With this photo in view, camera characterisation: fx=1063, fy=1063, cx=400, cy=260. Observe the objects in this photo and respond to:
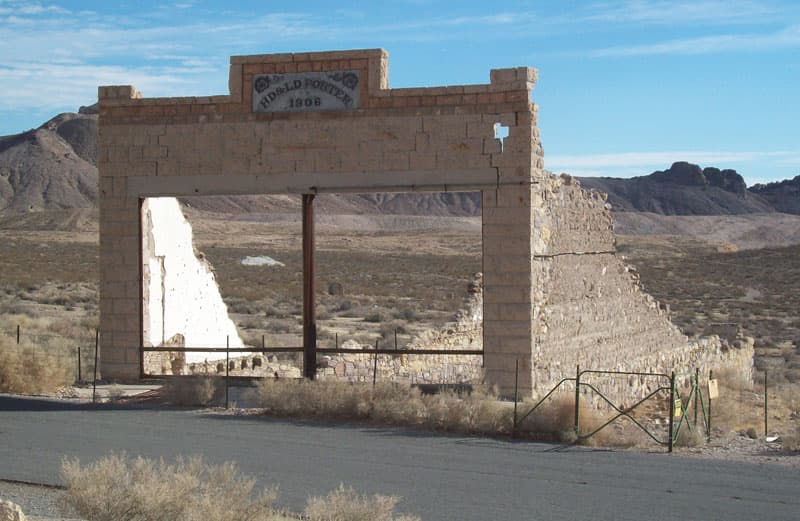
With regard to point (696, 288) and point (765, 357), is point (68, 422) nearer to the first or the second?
point (765, 357)

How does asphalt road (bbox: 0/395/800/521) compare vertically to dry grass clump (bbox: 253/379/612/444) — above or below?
below

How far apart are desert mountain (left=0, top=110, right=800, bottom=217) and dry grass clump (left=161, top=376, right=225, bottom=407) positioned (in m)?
115

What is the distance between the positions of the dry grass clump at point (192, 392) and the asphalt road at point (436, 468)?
1.28 m

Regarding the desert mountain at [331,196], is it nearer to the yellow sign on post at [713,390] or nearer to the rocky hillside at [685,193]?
the rocky hillside at [685,193]

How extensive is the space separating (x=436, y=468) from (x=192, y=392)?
5862 millimetres

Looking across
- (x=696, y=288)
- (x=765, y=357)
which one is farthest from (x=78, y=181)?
(x=765, y=357)

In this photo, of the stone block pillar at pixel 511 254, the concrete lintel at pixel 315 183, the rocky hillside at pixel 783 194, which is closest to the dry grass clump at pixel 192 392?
the concrete lintel at pixel 315 183

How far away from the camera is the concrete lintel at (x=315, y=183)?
1603cm

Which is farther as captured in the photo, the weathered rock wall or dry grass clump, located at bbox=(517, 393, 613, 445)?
the weathered rock wall

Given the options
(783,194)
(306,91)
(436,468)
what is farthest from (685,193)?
(436,468)

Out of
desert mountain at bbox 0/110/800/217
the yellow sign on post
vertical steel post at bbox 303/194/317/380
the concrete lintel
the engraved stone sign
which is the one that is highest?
desert mountain at bbox 0/110/800/217

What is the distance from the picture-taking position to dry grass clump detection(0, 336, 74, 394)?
16.9 meters

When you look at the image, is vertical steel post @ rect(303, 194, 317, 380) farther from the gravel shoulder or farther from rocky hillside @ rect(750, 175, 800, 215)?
rocky hillside @ rect(750, 175, 800, 215)

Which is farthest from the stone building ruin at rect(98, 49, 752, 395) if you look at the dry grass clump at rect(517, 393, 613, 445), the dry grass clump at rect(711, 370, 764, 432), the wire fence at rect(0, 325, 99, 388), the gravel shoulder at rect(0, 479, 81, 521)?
the gravel shoulder at rect(0, 479, 81, 521)
